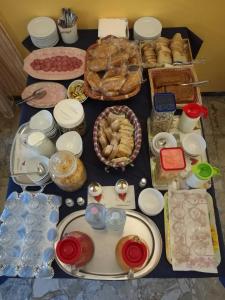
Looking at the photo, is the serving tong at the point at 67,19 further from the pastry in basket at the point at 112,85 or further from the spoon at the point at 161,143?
the spoon at the point at 161,143

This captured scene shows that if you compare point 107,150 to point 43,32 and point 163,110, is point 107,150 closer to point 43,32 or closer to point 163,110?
point 163,110

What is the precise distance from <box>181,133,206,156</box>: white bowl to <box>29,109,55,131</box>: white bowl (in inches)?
21.9

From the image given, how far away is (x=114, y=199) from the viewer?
1094mm

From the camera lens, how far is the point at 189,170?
112 cm

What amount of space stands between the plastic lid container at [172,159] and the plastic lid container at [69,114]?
14.2 inches

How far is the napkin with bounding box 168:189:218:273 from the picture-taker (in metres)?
0.97

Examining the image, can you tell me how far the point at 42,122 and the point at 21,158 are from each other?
0.19 metres

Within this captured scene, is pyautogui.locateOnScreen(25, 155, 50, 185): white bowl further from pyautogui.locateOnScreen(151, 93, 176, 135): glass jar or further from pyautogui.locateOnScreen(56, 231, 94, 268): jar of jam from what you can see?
pyautogui.locateOnScreen(151, 93, 176, 135): glass jar

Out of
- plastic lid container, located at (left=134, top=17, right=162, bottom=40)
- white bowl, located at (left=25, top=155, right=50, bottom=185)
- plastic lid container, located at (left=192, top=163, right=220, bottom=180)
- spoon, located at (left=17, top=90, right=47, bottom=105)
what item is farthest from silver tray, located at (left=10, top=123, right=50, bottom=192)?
plastic lid container, located at (left=134, top=17, right=162, bottom=40)

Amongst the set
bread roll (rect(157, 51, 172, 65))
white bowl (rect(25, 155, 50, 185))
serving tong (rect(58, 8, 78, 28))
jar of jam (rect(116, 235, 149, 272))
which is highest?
serving tong (rect(58, 8, 78, 28))

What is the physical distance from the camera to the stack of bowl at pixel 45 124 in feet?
3.73

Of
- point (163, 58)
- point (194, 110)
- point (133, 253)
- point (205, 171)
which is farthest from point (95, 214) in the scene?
point (163, 58)

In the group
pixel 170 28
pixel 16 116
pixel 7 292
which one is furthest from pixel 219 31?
pixel 7 292

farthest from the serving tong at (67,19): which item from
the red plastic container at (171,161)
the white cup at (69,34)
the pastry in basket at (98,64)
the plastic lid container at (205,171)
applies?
the plastic lid container at (205,171)
